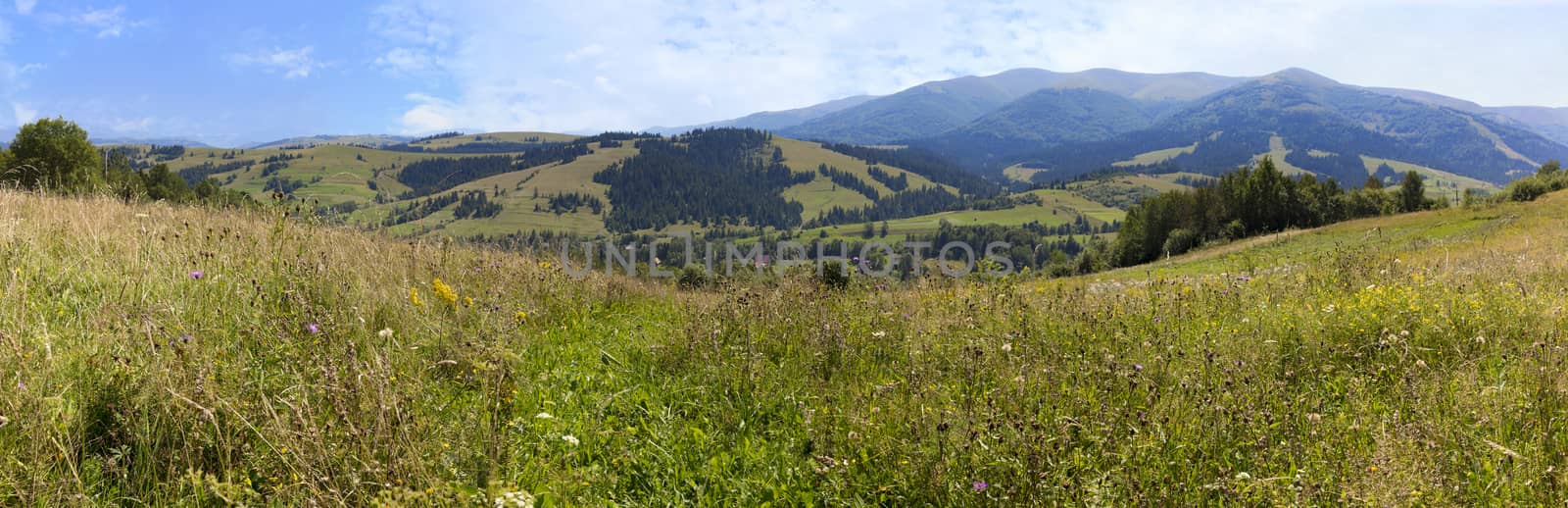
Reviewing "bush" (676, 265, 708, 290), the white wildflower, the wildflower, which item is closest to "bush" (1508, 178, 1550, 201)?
"bush" (676, 265, 708, 290)

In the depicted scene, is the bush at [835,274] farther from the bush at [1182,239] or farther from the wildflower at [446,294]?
the bush at [1182,239]

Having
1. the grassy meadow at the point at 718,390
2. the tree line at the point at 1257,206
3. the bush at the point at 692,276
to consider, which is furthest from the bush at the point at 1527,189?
the bush at the point at 692,276

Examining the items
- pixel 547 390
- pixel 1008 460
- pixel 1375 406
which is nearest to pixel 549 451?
pixel 547 390

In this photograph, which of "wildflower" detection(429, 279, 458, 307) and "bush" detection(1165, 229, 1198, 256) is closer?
"wildflower" detection(429, 279, 458, 307)

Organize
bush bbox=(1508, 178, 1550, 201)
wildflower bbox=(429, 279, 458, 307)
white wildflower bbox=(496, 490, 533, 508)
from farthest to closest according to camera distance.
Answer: bush bbox=(1508, 178, 1550, 201) < wildflower bbox=(429, 279, 458, 307) < white wildflower bbox=(496, 490, 533, 508)

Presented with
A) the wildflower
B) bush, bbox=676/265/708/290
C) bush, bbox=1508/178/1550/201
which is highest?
bush, bbox=1508/178/1550/201

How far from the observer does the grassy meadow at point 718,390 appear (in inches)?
104

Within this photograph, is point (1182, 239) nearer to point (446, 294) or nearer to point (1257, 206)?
point (1257, 206)

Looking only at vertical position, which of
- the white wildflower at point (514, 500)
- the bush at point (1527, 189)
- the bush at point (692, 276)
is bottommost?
the bush at point (692, 276)

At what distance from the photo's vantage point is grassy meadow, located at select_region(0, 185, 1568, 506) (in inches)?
104

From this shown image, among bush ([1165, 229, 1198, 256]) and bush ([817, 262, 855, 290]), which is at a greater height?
bush ([817, 262, 855, 290])

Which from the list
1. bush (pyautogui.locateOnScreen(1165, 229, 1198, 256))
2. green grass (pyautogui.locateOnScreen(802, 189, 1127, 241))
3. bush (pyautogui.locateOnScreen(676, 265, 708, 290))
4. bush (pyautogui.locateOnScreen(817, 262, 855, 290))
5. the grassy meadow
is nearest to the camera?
the grassy meadow

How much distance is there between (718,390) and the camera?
4.48 meters

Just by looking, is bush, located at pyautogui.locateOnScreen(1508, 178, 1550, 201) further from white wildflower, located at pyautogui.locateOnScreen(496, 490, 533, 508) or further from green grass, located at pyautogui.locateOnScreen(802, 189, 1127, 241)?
green grass, located at pyautogui.locateOnScreen(802, 189, 1127, 241)
